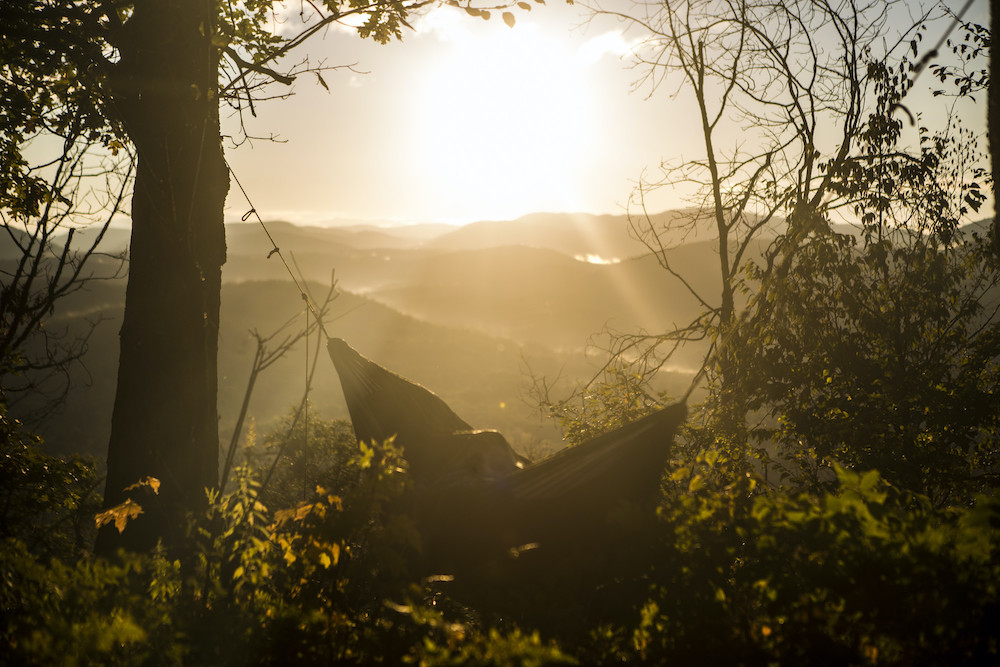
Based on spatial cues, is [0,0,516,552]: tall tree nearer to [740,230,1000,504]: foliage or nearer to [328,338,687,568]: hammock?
[328,338,687,568]: hammock

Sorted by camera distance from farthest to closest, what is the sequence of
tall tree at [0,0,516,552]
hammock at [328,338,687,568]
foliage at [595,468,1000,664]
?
tall tree at [0,0,516,552] < hammock at [328,338,687,568] < foliage at [595,468,1000,664]

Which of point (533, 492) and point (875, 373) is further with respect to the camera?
point (875, 373)

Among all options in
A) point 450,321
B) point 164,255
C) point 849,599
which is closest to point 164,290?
point 164,255

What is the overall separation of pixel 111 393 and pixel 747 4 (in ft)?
148

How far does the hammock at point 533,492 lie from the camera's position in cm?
344

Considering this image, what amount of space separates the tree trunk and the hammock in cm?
211

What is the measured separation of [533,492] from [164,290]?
3.54 m

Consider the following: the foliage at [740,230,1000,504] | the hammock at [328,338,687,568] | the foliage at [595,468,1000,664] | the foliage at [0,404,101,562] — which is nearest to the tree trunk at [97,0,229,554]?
the foliage at [0,404,101,562]

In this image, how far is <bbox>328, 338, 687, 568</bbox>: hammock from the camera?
344 centimetres

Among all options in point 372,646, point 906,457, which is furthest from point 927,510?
point 906,457

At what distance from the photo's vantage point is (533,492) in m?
3.58

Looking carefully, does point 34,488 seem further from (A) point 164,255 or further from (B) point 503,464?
(B) point 503,464

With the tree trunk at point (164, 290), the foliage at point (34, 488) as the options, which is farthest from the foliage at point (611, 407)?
the foliage at point (34, 488)

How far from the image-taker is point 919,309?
25.9ft
